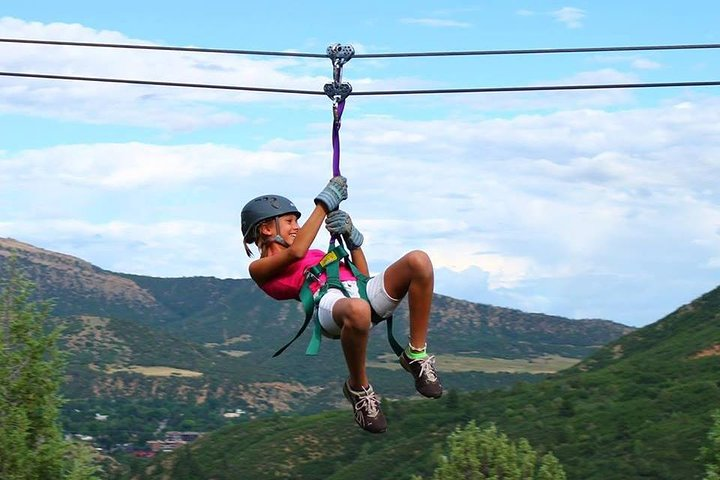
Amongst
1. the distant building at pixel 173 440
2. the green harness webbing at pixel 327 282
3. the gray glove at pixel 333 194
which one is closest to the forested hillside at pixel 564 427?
the distant building at pixel 173 440

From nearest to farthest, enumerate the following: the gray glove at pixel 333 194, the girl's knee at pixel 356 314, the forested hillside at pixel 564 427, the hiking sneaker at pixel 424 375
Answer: the girl's knee at pixel 356 314
the hiking sneaker at pixel 424 375
the gray glove at pixel 333 194
the forested hillside at pixel 564 427

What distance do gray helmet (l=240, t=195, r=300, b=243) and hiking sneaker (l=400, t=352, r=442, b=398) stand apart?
1951 mm

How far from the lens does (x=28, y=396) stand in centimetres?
3975

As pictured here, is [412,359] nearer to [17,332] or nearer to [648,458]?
[17,332]

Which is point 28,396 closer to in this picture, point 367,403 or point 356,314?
point 367,403

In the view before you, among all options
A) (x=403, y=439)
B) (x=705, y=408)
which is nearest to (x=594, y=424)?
(x=705, y=408)

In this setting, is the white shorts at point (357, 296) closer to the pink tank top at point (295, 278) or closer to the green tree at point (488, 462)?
the pink tank top at point (295, 278)

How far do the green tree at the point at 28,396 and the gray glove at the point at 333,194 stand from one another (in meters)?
29.3

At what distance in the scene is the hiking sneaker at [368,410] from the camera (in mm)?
11242

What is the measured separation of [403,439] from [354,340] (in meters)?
115

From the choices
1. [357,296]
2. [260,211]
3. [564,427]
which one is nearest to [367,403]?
[357,296]

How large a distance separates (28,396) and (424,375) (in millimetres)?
31343

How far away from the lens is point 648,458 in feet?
296

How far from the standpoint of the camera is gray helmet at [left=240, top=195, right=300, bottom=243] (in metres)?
11.8
